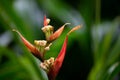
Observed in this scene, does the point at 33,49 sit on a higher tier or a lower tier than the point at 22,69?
higher

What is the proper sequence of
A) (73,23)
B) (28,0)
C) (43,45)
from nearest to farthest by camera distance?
(43,45)
(73,23)
(28,0)

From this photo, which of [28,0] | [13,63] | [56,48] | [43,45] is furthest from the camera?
[28,0]

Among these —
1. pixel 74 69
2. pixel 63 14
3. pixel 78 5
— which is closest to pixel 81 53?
pixel 74 69

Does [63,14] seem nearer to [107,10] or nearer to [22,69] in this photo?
[107,10]

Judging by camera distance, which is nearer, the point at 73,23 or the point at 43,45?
the point at 43,45

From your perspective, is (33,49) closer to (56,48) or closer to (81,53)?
(56,48)

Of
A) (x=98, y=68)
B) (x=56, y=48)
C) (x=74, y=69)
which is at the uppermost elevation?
(x=56, y=48)

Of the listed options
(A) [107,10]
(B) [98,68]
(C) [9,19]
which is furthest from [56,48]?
(A) [107,10]

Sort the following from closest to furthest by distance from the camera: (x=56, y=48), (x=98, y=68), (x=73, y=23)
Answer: (x=56, y=48)
(x=98, y=68)
(x=73, y=23)

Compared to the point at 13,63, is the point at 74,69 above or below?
below
